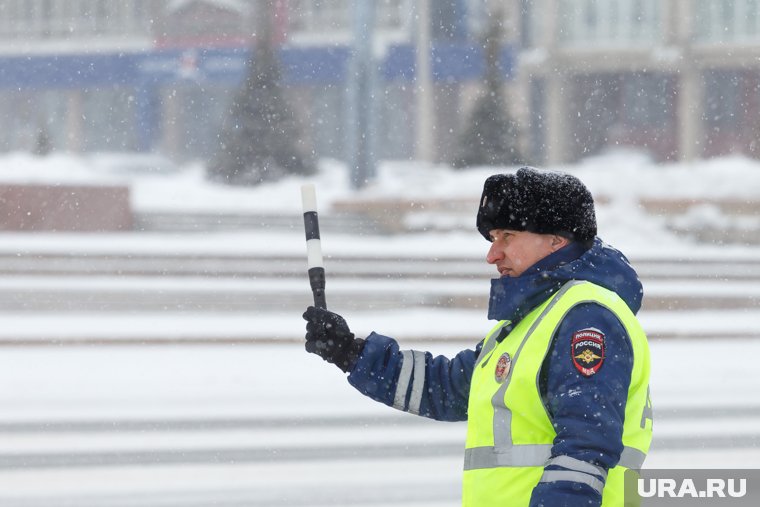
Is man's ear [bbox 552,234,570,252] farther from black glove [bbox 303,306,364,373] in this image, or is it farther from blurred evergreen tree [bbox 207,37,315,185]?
blurred evergreen tree [bbox 207,37,315,185]

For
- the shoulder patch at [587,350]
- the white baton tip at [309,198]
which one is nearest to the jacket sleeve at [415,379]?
the white baton tip at [309,198]

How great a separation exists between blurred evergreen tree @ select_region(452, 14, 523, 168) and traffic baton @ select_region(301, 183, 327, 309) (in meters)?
17.9

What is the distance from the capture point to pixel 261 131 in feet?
73.3

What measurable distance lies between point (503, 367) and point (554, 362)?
13cm

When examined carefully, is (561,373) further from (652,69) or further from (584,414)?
(652,69)

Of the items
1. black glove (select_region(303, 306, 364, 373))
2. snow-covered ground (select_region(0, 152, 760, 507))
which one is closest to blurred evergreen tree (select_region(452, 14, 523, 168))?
snow-covered ground (select_region(0, 152, 760, 507))

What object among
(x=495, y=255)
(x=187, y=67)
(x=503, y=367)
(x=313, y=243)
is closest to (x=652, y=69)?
(x=187, y=67)

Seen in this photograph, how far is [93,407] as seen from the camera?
24.4 feet

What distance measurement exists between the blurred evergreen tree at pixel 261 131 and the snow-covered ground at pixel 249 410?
6.71 metres

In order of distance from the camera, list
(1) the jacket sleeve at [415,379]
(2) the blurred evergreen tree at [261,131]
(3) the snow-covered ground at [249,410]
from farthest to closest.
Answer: (2) the blurred evergreen tree at [261,131], (3) the snow-covered ground at [249,410], (1) the jacket sleeve at [415,379]

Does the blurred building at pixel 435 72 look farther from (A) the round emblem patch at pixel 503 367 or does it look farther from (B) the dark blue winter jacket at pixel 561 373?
(A) the round emblem patch at pixel 503 367

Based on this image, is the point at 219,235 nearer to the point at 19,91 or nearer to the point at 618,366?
the point at 618,366

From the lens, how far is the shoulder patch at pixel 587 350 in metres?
2.05

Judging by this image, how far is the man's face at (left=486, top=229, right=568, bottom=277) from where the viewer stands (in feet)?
7.38
